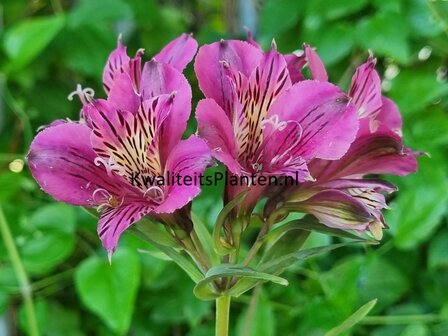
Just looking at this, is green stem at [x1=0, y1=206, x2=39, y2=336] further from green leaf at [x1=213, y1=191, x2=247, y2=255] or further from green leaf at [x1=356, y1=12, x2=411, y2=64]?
green leaf at [x1=356, y1=12, x2=411, y2=64]

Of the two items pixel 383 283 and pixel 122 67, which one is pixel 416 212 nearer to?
pixel 383 283

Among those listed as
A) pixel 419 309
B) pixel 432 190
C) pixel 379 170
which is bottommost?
pixel 419 309

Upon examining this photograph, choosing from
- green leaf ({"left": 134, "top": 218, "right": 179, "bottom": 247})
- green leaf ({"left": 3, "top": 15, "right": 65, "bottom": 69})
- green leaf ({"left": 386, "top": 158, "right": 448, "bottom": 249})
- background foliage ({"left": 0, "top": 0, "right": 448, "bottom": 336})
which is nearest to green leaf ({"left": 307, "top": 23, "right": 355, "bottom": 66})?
background foliage ({"left": 0, "top": 0, "right": 448, "bottom": 336})

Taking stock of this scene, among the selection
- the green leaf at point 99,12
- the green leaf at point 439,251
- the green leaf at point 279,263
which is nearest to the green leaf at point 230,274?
the green leaf at point 279,263

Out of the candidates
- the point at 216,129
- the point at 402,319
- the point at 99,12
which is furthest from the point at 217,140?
the point at 99,12

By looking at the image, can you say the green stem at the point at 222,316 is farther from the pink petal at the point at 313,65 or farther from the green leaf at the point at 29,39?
the green leaf at the point at 29,39

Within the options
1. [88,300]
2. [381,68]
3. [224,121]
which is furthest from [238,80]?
[381,68]

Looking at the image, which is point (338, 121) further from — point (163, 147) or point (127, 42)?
point (127, 42)
